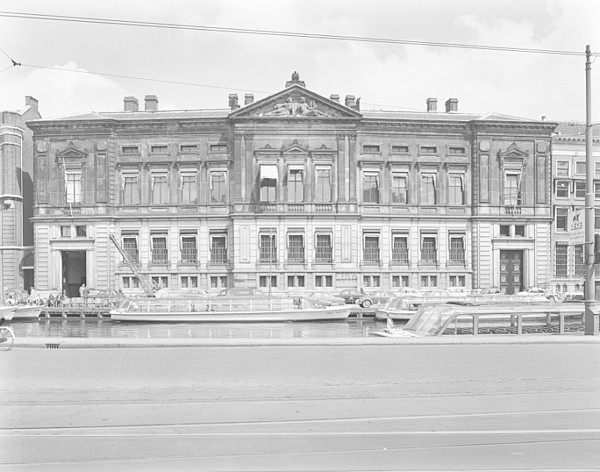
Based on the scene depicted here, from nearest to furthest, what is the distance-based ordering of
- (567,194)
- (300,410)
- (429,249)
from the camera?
(300,410) < (429,249) < (567,194)

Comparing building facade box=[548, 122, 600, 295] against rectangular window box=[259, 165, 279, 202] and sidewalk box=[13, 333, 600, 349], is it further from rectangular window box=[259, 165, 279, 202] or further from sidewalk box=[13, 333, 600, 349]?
sidewalk box=[13, 333, 600, 349]

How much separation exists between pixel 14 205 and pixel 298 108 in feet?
96.0

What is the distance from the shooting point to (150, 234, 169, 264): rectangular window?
189 ft

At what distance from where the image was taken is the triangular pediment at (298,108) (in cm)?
5656

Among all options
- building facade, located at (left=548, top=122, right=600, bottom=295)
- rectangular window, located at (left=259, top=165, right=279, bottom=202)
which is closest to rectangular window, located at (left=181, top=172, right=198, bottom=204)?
rectangular window, located at (left=259, top=165, right=279, bottom=202)

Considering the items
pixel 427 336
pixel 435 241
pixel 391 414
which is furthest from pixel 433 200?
pixel 391 414

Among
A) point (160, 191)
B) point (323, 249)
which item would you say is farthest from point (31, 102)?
point (323, 249)

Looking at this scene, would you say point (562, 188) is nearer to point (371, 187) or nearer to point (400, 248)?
point (400, 248)

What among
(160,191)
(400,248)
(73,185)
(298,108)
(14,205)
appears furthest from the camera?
(14,205)

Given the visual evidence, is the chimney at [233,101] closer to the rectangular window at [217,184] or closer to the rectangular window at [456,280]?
the rectangular window at [217,184]

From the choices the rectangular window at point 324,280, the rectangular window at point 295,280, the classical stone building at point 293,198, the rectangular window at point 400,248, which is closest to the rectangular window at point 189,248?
the classical stone building at point 293,198

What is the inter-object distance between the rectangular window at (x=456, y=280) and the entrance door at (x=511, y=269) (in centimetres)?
396

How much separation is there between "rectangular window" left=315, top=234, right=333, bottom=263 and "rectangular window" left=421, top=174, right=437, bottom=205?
33.0ft

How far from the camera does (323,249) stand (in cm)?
5666
